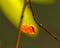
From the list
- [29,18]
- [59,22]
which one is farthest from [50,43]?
[29,18]

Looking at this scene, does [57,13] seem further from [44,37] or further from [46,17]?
[44,37]

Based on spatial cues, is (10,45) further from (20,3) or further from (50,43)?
(20,3)

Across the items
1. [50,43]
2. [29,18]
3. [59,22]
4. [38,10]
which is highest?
[29,18]

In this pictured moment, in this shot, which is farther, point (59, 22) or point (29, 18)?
point (59, 22)

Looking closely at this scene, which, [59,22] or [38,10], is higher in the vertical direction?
[38,10]

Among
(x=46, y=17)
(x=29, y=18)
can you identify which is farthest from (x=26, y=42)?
(x=29, y=18)

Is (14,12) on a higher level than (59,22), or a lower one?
higher
